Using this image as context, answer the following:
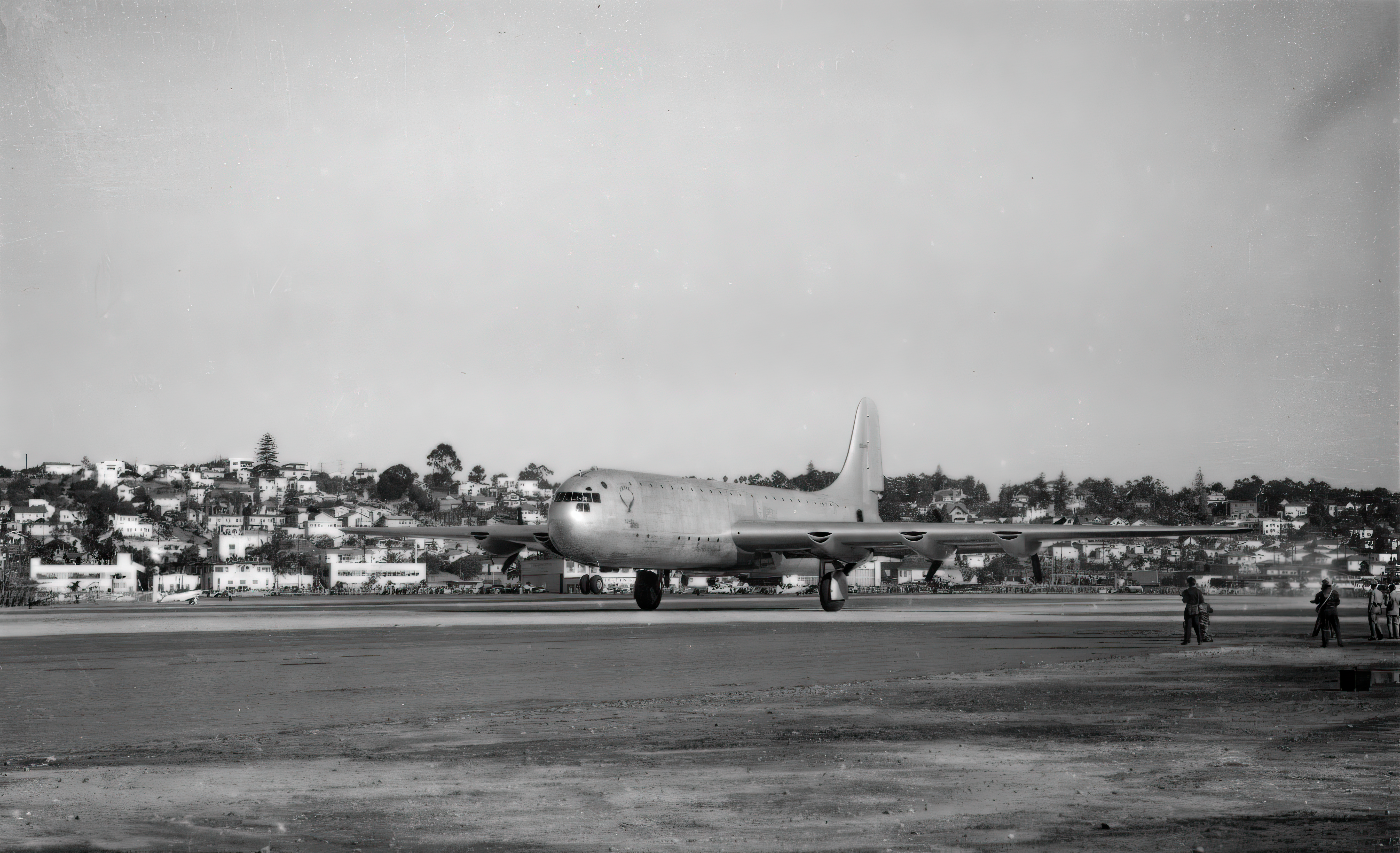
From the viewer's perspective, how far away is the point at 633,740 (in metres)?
11.6

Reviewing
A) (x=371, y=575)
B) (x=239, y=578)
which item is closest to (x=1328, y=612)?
(x=239, y=578)

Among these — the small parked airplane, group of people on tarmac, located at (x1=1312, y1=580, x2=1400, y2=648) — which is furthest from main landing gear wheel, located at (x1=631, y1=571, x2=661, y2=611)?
the small parked airplane

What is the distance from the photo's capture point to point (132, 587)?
5915 inches

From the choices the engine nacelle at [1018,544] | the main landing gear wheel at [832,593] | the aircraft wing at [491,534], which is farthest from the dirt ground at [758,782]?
the aircraft wing at [491,534]

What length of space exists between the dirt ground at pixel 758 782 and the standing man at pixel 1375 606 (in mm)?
15099

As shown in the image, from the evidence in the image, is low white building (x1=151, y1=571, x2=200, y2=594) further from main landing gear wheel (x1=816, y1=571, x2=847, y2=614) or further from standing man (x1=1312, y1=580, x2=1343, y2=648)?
standing man (x1=1312, y1=580, x2=1343, y2=648)

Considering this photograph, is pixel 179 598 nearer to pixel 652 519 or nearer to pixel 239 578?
pixel 652 519

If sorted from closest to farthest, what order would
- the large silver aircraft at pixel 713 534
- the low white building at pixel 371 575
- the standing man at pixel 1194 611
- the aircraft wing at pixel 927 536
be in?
1. the standing man at pixel 1194 611
2. the large silver aircraft at pixel 713 534
3. the aircraft wing at pixel 927 536
4. the low white building at pixel 371 575

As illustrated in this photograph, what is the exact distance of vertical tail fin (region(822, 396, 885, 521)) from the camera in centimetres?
7094

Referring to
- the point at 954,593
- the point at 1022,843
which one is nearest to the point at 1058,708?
the point at 1022,843

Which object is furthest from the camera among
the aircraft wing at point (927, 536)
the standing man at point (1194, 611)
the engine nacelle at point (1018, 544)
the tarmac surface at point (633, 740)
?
the engine nacelle at point (1018, 544)

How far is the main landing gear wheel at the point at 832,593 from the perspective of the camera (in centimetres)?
4947

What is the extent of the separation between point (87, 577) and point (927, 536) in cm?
12918

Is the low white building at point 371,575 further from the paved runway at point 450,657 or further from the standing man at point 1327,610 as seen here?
the standing man at point 1327,610
